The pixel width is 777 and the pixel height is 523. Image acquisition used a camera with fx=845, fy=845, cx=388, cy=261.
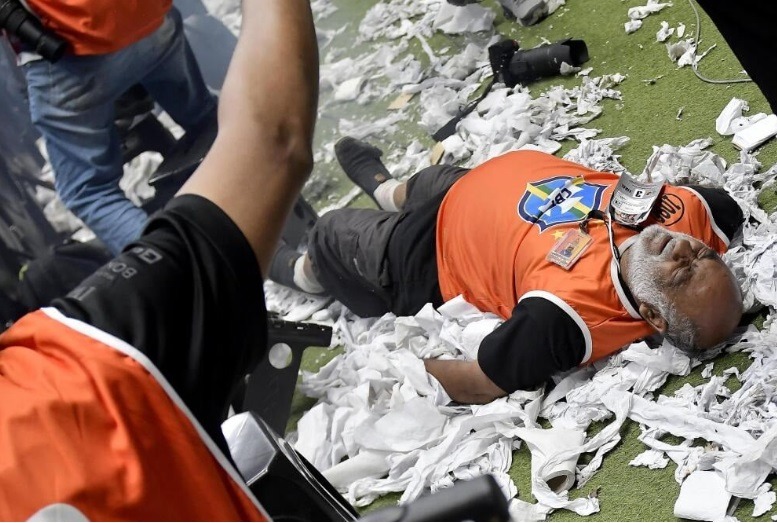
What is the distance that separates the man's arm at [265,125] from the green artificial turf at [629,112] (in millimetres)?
1056

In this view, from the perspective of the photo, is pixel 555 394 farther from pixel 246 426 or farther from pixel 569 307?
pixel 246 426

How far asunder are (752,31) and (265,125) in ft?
2.96

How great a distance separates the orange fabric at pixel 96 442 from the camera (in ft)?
1.89

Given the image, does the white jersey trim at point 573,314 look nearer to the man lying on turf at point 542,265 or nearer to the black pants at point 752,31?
the man lying on turf at point 542,265

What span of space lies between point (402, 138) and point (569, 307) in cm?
137

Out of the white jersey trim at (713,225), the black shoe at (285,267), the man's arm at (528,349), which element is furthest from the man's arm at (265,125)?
the black shoe at (285,267)

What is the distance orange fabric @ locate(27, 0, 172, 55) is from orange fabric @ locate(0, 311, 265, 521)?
1718 mm

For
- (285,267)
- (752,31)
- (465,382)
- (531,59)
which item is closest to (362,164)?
(285,267)

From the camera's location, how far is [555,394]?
71.3 inches

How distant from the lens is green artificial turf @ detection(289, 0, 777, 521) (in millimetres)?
1575

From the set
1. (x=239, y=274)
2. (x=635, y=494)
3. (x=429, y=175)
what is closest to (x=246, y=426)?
(x=239, y=274)

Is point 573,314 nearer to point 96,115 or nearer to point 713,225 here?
point 713,225

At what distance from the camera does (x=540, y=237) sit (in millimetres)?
1877

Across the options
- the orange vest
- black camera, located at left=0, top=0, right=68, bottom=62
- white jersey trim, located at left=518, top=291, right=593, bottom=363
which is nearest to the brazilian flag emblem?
the orange vest
